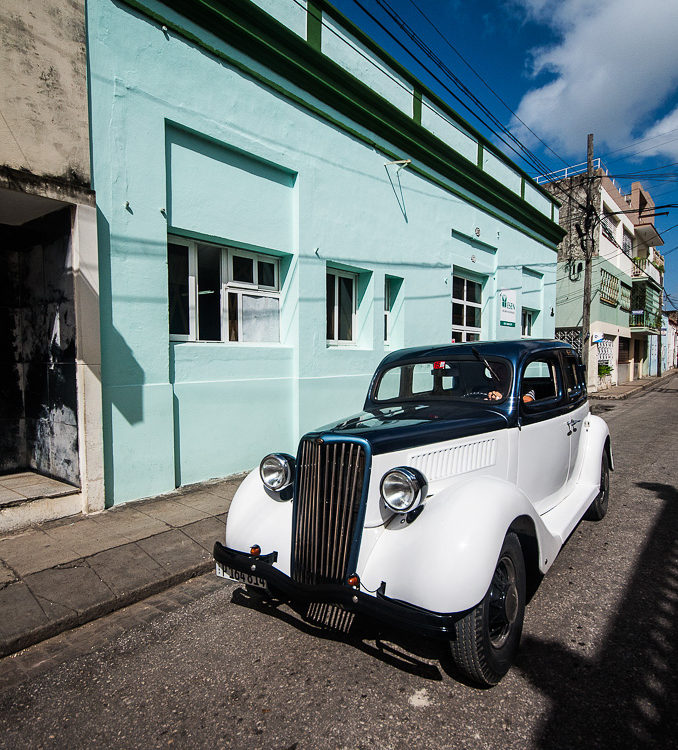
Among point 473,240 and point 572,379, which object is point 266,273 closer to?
point 572,379

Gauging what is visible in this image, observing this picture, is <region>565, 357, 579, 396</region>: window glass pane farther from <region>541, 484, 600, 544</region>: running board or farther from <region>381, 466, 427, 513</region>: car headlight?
<region>381, 466, 427, 513</region>: car headlight

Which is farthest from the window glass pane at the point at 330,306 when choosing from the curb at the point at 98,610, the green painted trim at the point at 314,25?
the curb at the point at 98,610

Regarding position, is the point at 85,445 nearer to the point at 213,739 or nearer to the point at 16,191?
→ the point at 16,191

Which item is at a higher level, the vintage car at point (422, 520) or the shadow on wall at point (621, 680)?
the vintage car at point (422, 520)

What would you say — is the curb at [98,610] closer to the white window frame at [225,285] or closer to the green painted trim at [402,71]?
the white window frame at [225,285]

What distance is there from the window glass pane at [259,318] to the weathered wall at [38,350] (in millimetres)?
2261

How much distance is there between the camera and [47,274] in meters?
4.87

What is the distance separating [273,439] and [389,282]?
13.2 ft

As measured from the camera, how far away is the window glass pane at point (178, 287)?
562 cm

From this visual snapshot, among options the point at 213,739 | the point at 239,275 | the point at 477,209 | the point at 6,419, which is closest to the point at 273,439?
the point at 239,275

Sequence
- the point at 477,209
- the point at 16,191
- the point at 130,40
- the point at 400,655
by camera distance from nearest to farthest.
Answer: the point at 400,655, the point at 16,191, the point at 130,40, the point at 477,209

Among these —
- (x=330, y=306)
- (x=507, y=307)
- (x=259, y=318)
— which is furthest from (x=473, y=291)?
(x=259, y=318)

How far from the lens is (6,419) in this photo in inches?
207

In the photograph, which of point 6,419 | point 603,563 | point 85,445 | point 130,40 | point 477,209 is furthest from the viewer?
point 477,209
